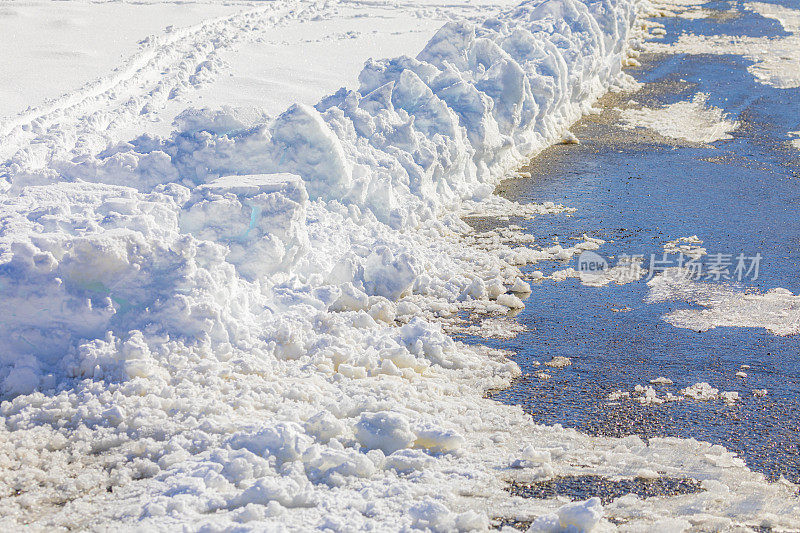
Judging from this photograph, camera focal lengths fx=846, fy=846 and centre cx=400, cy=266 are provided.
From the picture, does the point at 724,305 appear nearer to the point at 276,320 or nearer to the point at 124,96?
the point at 276,320

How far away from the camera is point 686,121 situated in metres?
12.5

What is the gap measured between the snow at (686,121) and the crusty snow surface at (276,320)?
8.78ft

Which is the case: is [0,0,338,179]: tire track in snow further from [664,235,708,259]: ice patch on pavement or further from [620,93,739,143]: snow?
[620,93,739,143]: snow

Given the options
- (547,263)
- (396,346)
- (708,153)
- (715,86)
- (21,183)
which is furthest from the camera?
(715,86)

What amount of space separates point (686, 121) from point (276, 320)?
844cm

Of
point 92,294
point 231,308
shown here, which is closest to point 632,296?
point 231,308

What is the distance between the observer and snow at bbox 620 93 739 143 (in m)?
11.9

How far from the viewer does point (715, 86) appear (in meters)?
14.3

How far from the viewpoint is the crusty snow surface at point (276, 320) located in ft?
15.0

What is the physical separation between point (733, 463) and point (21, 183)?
5850mm

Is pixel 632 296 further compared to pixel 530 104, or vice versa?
pixel 530 104

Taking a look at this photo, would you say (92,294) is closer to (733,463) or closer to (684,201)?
(733,463)

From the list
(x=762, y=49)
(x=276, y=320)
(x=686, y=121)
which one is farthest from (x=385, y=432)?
(x=762, y=49)

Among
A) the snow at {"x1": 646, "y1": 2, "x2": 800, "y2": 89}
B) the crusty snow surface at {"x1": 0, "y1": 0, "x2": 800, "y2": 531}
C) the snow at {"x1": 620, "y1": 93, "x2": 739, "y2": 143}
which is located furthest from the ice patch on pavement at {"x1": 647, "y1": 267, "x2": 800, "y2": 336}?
the snow at {"x1": 646, "y1": 2, "x2": 800, "y2": 89}
